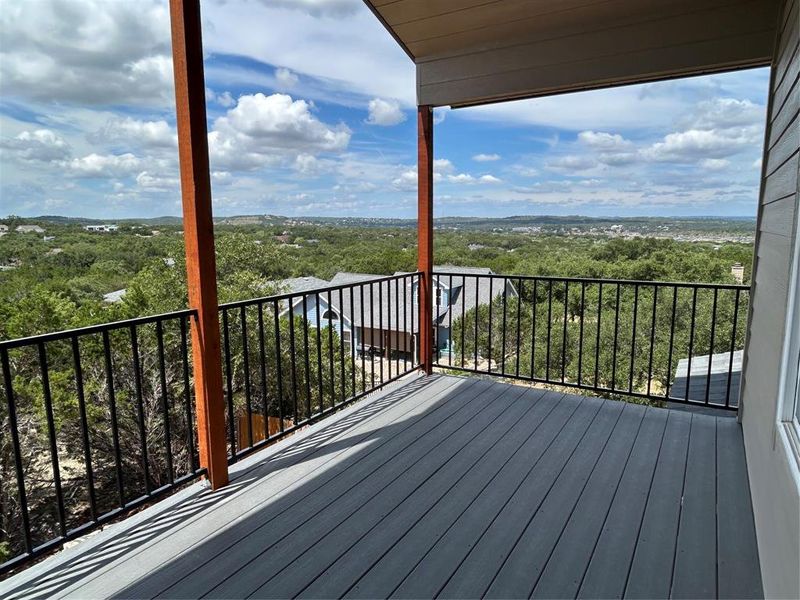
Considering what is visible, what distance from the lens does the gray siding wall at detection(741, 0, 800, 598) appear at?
128cm

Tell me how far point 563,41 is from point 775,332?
2.39m

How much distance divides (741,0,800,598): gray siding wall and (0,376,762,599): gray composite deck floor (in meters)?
0.25

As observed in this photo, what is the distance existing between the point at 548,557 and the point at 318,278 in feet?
31.1

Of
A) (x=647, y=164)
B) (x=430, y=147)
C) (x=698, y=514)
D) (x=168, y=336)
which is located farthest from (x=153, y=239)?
(x=647, y=164)

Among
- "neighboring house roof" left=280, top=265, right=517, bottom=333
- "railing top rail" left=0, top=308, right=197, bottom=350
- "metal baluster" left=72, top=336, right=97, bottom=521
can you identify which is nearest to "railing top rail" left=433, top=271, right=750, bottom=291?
"neighboring house roof" left=280, top=265, right=517, bottom=333

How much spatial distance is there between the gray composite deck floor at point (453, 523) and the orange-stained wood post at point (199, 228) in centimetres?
29

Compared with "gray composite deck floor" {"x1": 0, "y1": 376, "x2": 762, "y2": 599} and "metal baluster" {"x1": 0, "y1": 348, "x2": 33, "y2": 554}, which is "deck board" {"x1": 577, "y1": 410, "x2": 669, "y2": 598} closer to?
"gray composite deck floor" {"x1": 0, "y1": 376, "x2": 762, "y2": 599}

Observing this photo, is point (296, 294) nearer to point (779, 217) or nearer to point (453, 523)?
point (453, 523)

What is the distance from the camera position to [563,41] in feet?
10.6

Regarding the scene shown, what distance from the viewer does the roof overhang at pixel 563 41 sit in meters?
2.77

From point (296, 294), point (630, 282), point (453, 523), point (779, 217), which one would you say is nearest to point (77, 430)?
point (296, 294)

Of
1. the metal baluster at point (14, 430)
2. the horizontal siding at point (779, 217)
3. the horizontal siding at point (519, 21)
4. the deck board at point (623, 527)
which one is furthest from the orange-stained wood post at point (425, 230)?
the metal baluster at point (14, 430)

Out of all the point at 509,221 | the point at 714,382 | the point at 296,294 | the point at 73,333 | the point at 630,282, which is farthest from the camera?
the point at 509,221

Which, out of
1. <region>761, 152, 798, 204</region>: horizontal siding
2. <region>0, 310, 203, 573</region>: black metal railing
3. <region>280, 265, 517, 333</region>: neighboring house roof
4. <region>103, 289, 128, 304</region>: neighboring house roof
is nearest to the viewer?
<region>761, 152, 798, 204</region>: horizontal siding
